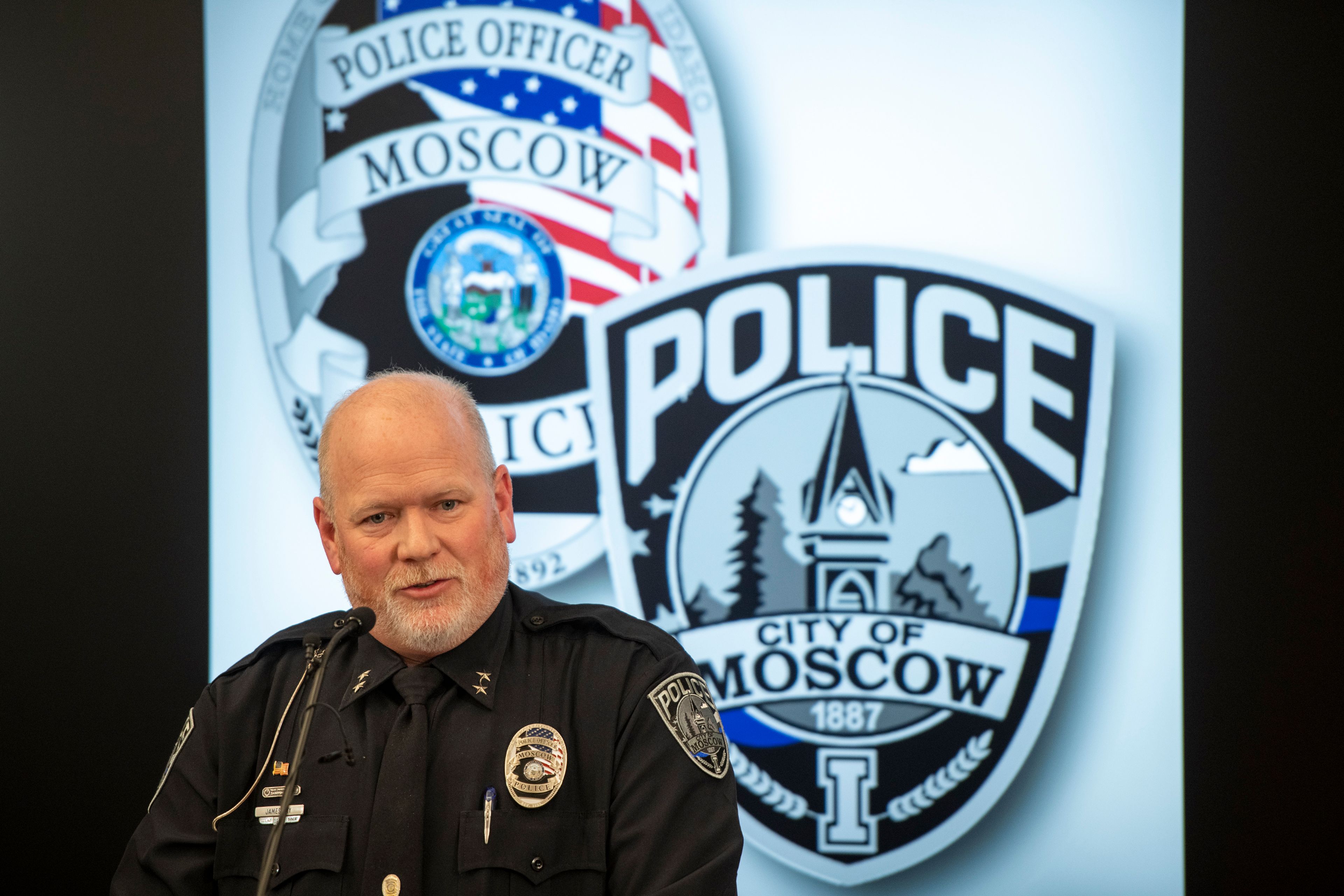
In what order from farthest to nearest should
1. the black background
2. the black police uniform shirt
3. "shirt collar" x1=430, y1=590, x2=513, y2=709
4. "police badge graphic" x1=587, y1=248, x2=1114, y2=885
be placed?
the black background < "police badge graphic" x1=587, y1=248, x2=1114, y2=885 < "shirt collar" x1=430, y1=590, x2=513, y2=709 < the black police uniform shirt

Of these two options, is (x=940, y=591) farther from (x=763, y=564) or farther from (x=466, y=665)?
(x=466, y=665)

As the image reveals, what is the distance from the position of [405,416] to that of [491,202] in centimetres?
108

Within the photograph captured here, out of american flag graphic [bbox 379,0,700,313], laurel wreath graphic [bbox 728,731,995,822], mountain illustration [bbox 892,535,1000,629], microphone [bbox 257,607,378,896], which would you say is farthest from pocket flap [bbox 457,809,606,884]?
american flag graphic [bbox 379,0,700,313]

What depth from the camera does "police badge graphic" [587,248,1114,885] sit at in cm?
220

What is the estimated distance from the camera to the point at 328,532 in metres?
1.42

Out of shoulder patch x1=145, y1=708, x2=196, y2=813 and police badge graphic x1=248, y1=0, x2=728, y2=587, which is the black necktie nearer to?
shoulder patch x1=145, y1=708, x2=196, y2=813

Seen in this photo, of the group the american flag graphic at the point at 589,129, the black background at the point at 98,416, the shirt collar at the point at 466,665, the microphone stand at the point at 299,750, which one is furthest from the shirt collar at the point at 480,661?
the black background at the point at 98,416

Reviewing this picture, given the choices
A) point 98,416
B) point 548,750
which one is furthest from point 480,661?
point 98,416

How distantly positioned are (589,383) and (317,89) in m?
0.88

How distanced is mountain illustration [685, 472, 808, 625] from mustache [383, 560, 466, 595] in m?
1.00

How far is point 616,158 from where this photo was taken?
7.47 feet

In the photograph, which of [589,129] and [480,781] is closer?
[480,781]

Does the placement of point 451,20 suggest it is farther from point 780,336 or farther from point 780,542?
point 780,542

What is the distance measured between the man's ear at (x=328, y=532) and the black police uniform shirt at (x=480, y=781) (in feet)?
0.42
